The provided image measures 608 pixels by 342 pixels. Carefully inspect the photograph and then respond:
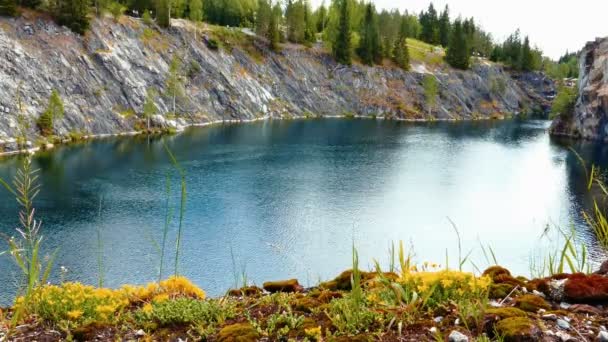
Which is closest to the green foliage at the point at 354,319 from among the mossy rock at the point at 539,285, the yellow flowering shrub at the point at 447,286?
the yellow flowering shrub at the point at 447,286

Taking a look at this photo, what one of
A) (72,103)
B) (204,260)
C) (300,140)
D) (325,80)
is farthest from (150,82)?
(204,260)

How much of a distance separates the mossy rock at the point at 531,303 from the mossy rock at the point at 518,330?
2.19 ft

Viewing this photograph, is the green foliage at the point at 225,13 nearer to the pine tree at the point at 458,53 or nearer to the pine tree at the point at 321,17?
the pine tree at the point at 321,17

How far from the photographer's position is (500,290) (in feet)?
21.0

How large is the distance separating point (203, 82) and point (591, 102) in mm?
86207

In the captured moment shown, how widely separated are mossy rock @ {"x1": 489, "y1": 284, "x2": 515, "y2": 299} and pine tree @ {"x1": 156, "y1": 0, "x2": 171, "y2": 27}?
12217 cm

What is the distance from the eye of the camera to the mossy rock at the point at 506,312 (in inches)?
211

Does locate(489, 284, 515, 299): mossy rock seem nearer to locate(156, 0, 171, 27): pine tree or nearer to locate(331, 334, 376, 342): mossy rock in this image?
locate(331, 334, 376, 342): mossy rock

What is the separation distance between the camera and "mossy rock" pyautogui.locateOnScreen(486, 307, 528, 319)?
537 centimetres

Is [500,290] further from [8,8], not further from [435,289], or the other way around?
[8,8]

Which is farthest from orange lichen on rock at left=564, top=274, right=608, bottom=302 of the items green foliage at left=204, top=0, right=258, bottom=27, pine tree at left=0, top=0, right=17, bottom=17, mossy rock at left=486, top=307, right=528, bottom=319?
green foliage at left=204, top=0, right=258, bottom=27

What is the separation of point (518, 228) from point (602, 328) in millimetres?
47565

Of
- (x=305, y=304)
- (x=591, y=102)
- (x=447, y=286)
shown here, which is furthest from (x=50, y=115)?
(x=591, y=102)

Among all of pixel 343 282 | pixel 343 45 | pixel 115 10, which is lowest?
pixel 343 282
